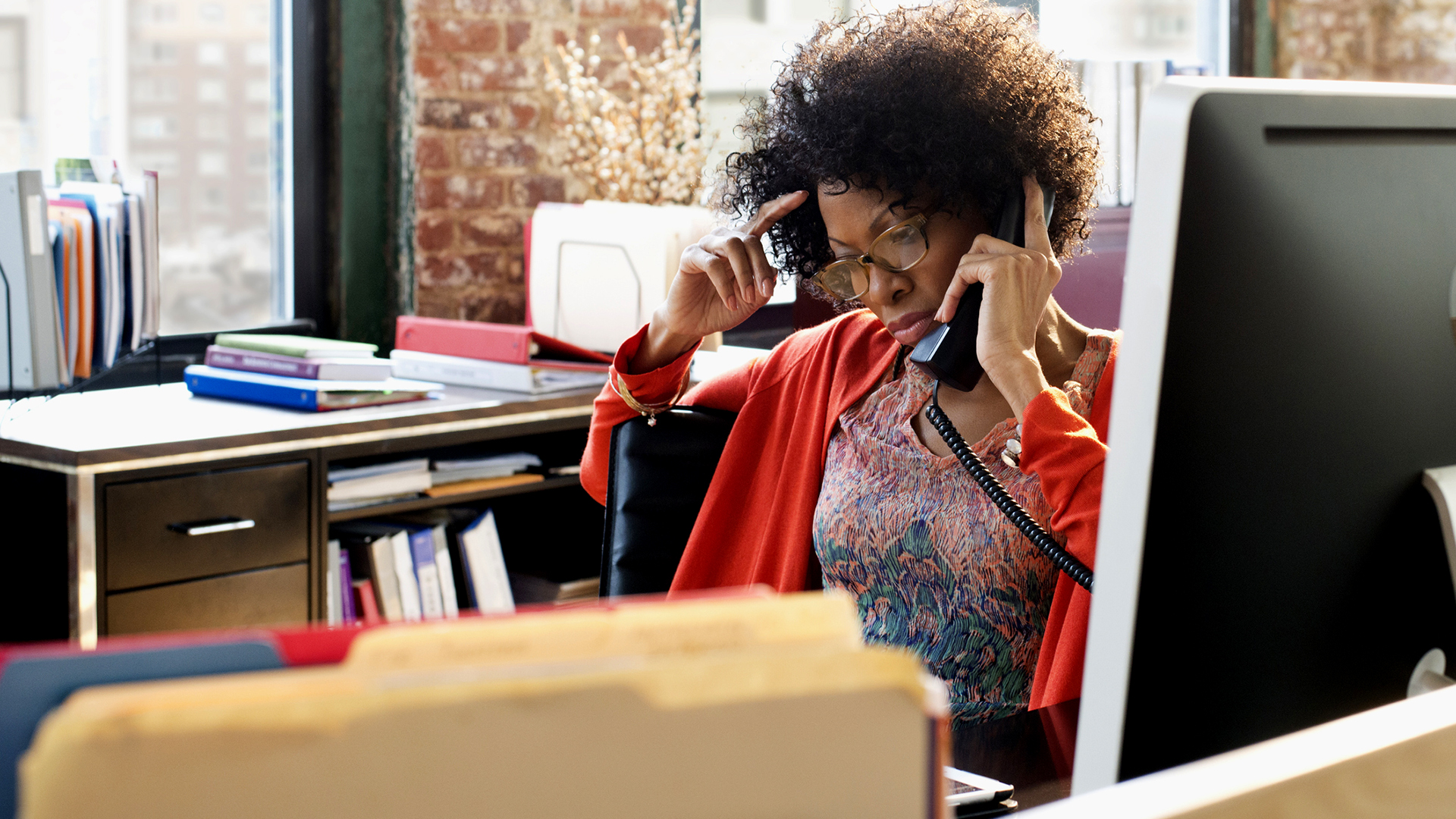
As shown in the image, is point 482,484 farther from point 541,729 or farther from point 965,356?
point 541,729

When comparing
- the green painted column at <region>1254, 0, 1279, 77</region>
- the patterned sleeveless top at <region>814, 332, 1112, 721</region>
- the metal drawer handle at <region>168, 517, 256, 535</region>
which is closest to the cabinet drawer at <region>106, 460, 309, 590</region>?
the metal drawer handle at <region>168, 517, 256, 535</region>

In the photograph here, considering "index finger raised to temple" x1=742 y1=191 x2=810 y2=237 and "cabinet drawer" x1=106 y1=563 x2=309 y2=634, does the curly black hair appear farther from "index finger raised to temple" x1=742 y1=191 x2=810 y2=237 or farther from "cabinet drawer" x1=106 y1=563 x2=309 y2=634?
"cabinet drawer" x1=106 y1=563 x2=309 y2=634

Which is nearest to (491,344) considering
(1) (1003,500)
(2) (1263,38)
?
(1) (1003,500)

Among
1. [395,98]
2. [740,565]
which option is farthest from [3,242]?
[740,565]

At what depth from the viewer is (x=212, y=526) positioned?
2.07 m

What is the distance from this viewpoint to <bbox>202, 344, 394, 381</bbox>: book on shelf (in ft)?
7.54

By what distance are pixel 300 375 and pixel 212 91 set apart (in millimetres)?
817

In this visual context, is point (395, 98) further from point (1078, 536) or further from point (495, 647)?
point (495, 647)

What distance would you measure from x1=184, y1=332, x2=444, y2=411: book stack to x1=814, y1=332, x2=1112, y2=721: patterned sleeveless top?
109 centimetres

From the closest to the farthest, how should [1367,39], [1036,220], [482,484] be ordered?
1. [1036,220]
2. [482,484]
3. [1367,39]

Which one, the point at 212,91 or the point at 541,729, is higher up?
the point at 212,91

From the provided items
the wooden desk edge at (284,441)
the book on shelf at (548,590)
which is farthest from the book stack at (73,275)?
the book on shelf at (548,590)

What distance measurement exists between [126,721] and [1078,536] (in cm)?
104

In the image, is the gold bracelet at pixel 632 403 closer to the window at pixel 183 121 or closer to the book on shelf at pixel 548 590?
the book on shelf at pixel 548 590
